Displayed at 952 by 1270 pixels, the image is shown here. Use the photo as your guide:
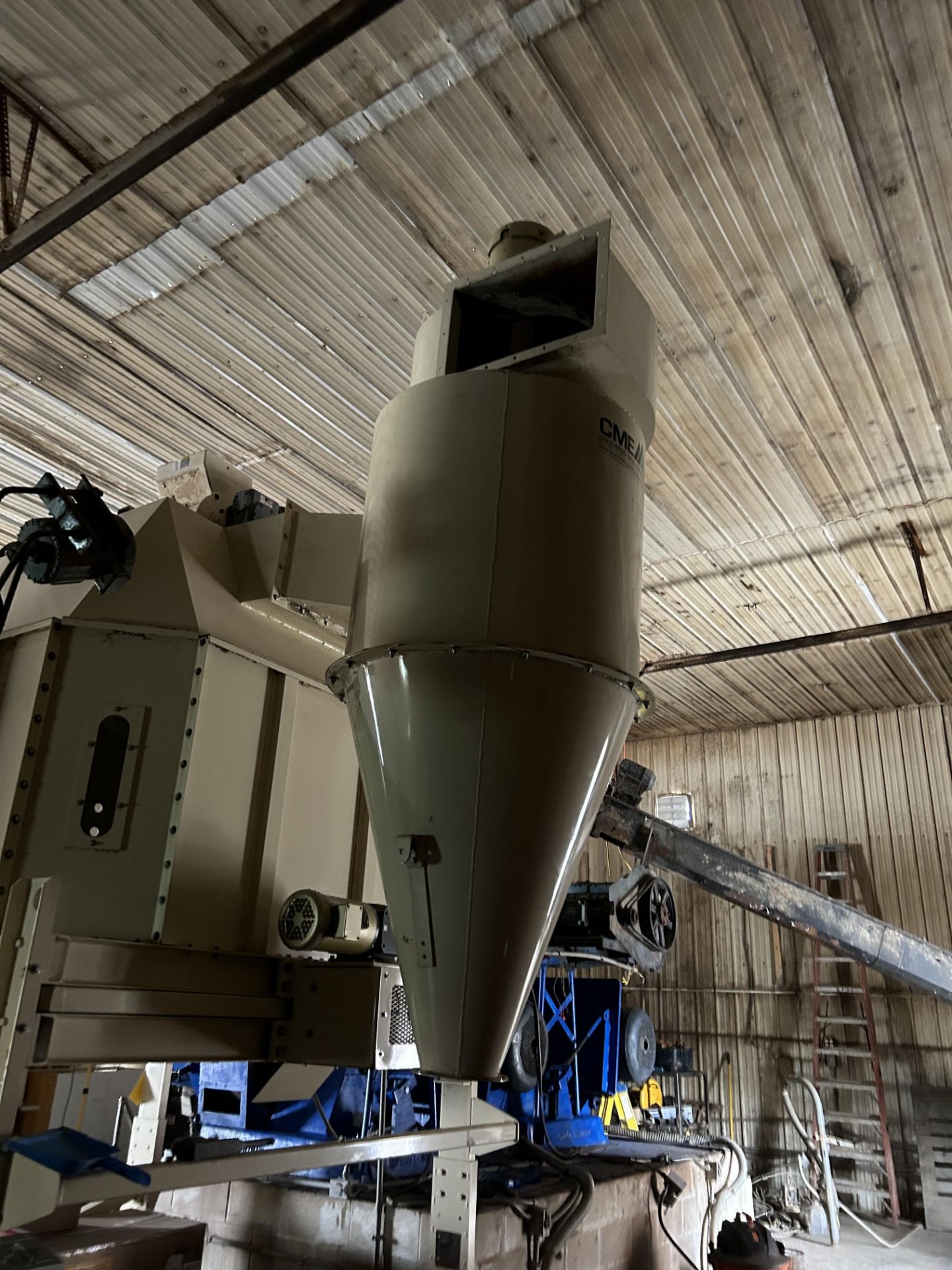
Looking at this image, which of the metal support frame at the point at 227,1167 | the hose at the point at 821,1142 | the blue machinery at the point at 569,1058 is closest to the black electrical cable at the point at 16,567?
the metal support frame at the point at 227,1167

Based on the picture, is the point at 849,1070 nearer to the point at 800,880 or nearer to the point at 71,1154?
the point at 800,880

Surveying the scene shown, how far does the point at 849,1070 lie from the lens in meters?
10.3

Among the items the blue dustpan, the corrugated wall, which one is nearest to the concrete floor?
the corrugated wall

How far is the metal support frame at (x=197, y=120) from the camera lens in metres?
3.68

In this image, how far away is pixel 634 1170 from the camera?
5.27 meters

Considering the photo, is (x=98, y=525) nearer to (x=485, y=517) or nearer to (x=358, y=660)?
(x=358, y=660)

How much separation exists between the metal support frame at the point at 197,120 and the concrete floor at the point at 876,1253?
9.09 m

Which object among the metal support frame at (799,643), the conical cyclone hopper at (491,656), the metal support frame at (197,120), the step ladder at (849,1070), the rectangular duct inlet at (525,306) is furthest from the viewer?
the step ladder at (849,1070)

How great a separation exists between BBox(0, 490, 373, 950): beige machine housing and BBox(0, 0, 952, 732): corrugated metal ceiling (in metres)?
2.07

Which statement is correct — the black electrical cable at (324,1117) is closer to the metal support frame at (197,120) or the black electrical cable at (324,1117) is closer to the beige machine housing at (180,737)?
the beige machine housing at (180,737)

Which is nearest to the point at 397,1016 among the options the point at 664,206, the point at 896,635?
the point at 664,206

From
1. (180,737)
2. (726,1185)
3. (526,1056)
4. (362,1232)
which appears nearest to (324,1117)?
(362,1232)

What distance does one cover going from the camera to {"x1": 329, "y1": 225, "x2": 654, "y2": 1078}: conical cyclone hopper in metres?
2.53

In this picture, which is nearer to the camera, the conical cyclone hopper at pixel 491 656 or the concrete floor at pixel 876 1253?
the conical cyclone hopper at pixel 491 656
